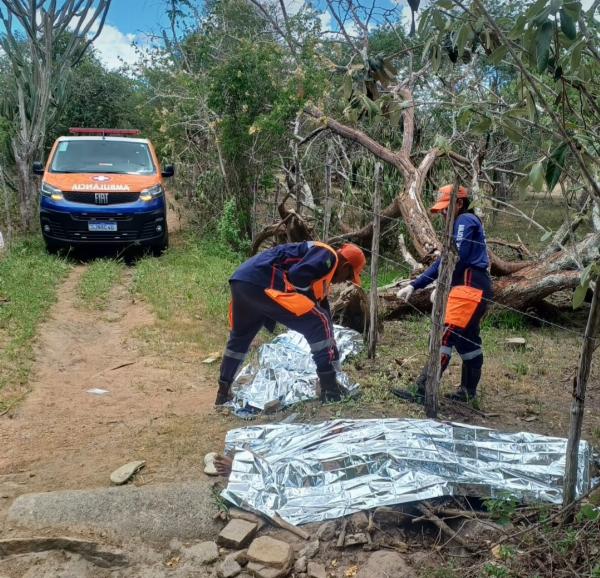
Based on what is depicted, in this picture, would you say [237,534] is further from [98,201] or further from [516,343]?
[98,201]

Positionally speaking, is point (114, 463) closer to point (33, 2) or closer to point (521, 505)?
point (521, 505)

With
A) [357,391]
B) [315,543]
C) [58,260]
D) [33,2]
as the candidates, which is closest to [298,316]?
[357,391]

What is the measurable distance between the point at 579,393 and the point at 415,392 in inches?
79.6

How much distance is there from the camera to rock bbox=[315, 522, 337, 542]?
3070 millimetres

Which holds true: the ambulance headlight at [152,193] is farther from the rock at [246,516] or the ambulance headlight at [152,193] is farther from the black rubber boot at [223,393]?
the rock at [246,516]

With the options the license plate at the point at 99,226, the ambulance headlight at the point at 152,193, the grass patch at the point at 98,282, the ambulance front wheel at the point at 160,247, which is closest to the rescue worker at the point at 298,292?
the grass patch at the point at 98,282

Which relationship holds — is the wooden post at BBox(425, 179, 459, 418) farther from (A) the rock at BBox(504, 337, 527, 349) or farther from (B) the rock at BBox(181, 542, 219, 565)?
(A) the rock at BBox(504, 337, 527, 349)

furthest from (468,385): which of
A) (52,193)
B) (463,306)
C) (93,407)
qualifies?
(52,193)

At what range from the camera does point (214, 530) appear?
3230 millimetres

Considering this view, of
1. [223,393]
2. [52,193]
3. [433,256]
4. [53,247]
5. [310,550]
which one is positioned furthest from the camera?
[53,247]

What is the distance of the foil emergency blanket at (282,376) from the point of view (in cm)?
482

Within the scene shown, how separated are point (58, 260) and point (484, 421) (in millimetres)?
6876

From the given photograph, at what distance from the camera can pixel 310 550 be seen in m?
2.99

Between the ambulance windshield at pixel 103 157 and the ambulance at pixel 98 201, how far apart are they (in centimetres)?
1
